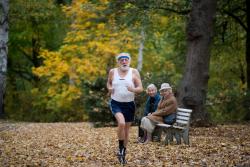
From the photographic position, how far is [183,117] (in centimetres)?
1361

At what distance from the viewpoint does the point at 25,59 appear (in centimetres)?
3806

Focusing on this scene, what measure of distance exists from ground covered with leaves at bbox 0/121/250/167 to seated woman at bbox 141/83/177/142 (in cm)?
42

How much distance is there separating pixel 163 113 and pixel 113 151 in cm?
206

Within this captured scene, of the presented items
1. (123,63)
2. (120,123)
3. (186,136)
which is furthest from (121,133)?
(186,136)

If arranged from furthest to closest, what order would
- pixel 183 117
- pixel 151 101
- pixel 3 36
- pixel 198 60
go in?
pixel 3 36 < pixel 198 60 < pixel 151 101 < pixel 183 117

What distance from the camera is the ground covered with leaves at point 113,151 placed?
10391 millimetres

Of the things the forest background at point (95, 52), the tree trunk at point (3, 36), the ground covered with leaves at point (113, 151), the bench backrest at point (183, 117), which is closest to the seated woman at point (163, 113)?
the bench backrest at point (183, 117)

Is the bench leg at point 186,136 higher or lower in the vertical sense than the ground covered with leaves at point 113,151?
higher

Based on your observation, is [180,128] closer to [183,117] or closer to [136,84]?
[183,117]

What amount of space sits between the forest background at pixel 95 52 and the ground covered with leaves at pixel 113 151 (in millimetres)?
6054

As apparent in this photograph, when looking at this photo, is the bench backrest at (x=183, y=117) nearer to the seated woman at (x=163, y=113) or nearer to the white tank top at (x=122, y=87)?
the seated woman at (x=163, y=113)

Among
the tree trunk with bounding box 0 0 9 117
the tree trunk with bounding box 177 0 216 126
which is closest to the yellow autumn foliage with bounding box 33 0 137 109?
the tree trunk with bounding box 0 0 9 117

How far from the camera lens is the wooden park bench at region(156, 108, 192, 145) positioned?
13.3 m

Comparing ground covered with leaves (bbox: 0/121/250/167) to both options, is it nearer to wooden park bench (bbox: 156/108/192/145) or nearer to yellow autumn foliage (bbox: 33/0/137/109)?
wooden park bench (bbox: 156/108/192/145)
